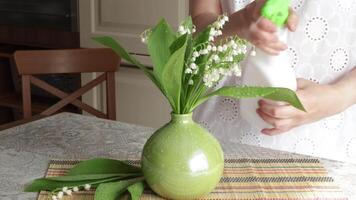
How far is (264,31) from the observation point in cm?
76

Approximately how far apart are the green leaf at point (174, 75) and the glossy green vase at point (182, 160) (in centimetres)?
4

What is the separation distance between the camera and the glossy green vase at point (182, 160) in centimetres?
74

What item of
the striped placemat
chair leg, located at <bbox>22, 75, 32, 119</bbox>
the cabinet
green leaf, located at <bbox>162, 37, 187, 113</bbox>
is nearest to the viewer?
green leaf, located at <bbox>162, 37, 187, 113</bbox>

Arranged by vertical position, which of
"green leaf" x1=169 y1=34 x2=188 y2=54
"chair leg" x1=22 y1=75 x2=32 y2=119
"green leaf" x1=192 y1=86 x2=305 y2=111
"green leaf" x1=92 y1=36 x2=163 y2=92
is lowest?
"chair leg" x1=22 y1=75 x2=32 y2=119

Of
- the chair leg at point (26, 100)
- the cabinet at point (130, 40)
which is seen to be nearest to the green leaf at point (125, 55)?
the chair leg at point (26, 100)

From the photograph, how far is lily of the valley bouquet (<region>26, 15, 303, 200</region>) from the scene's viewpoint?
2.34ft

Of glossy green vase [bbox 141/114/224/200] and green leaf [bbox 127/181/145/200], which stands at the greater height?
glossy green vase [bbox 141/114/224/200]

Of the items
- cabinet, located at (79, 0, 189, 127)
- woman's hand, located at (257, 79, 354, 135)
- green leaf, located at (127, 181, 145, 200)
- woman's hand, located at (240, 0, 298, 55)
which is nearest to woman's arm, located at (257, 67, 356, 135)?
woman's hand, located at (257, 79, 354, 135)

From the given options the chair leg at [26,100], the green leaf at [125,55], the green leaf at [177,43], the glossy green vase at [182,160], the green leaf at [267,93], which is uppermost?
the green leaf at [177,43]

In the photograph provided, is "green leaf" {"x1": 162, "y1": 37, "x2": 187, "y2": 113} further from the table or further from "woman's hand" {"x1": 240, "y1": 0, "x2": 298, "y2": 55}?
the table

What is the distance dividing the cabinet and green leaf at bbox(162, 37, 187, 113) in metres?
1.40

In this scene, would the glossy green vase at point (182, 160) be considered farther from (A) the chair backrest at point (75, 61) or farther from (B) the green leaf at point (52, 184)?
(A) the chair backrest at point (75, 61)

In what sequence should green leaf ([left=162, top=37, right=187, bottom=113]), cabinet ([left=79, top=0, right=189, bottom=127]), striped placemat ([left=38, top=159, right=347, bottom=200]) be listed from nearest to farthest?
1. green leaf ([left=162, top=37, right=187, bottom=113])
2. striped placemat ([left=38, top=159, right=347, bottom=200])
3. cabinet ([left=79, top=0, right=189, bottom=127])

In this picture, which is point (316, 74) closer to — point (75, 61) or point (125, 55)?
point (125, 55)
